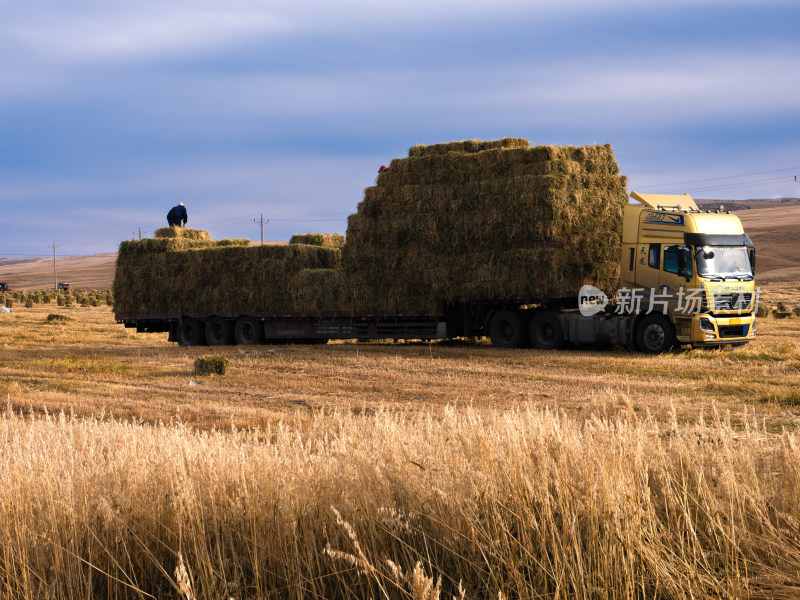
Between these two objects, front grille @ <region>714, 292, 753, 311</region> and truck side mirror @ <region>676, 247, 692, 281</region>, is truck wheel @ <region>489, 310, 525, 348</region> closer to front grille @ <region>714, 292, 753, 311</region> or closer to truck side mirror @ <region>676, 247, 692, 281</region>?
truck side mirror @ <region>676, 247, 692, 281</region>

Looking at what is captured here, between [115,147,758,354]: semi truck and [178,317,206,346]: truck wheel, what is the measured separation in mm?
4386

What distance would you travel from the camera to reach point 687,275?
19.3 meters

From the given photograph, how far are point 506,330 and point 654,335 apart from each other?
4.10 meters

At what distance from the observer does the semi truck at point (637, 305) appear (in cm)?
1933

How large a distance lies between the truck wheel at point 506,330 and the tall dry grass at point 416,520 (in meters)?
16.1

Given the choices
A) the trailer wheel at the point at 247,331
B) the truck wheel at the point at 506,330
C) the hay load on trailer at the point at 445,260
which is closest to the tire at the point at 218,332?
the hay load on trailer at the point at 445,260

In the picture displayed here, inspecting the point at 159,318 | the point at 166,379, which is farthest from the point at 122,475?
the point at 159,318

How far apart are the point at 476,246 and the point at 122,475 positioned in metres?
16.8

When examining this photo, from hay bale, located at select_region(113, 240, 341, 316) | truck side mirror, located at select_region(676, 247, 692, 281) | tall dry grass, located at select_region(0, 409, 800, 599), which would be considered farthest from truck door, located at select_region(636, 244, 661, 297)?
tall dry grass, located at select_region(0, 409, 800, 599)

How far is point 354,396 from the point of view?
42.7 ft

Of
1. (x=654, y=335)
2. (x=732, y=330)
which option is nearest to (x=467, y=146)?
(x=654, y=335)

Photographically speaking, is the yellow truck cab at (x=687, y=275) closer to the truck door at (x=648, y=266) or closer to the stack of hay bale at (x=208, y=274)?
the truck door at (x=648, y=266)

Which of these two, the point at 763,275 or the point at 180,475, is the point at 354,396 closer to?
Answer: the point at 180,475

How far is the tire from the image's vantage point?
26109mm
